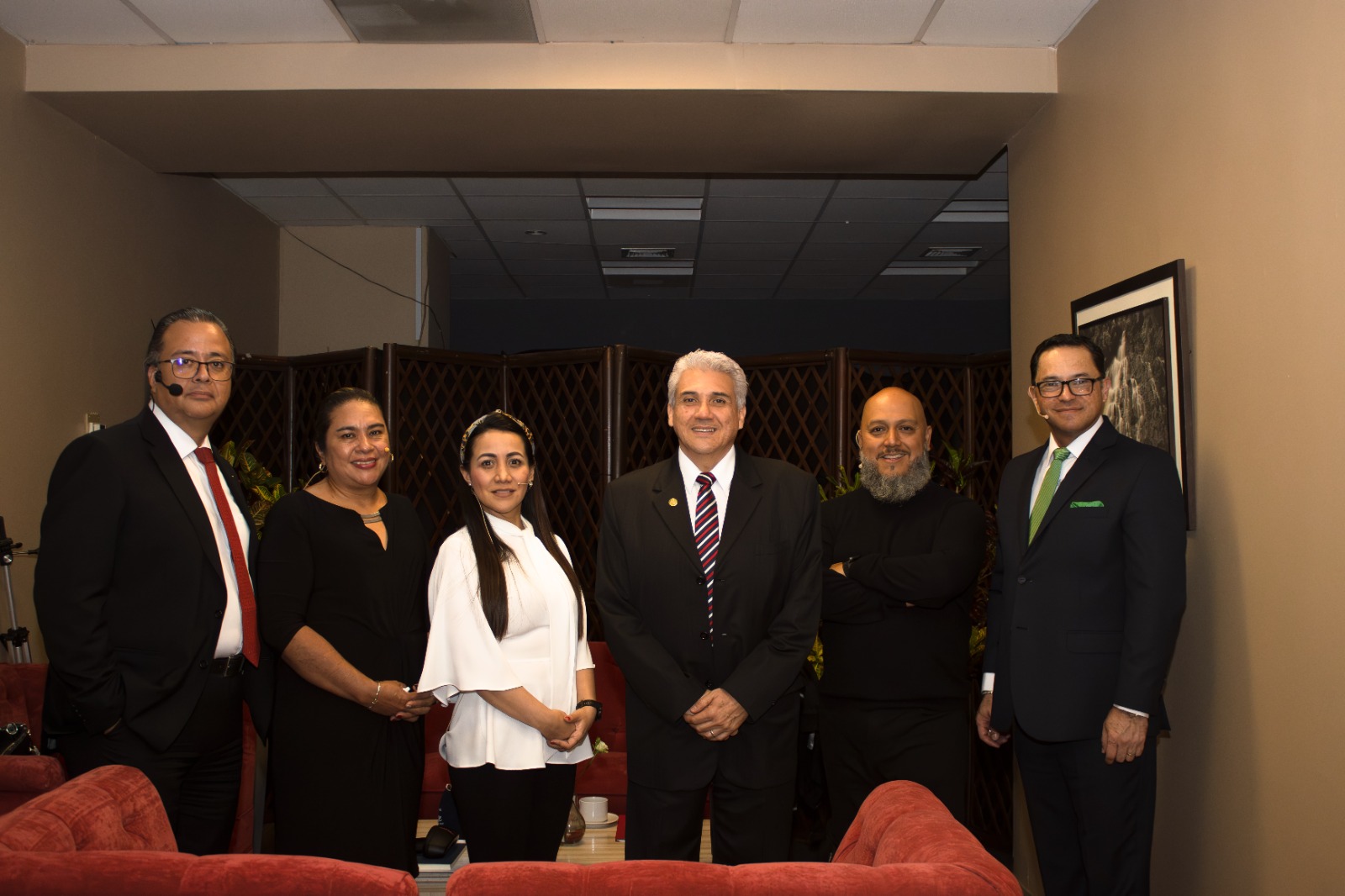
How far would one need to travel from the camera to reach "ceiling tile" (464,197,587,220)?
6.57 metres

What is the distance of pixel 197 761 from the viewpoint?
242cm

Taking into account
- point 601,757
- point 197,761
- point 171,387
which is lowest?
point 601,757

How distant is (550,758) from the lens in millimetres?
2441

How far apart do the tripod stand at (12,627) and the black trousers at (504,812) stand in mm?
2251

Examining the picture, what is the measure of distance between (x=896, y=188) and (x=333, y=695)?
15.8 ft

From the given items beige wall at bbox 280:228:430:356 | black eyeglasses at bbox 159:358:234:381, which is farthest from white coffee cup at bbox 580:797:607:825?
beige wall at bbox 280:228:430:356

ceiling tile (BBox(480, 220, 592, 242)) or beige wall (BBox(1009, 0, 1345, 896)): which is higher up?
ceiling tile (BBox(480, 220, 592, 242))

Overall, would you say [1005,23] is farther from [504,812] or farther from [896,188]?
[504,812]

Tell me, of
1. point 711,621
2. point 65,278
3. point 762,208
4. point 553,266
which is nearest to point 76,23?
point 65,278

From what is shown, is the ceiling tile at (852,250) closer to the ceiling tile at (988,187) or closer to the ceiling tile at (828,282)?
the ceiling tile at (828,282)

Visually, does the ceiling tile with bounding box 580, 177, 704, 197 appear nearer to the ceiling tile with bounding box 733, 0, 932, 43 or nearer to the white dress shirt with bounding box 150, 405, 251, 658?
the ceiling tile with bounding box 733, 0, 932, 43

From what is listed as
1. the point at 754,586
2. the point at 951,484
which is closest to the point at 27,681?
the point at 754,586

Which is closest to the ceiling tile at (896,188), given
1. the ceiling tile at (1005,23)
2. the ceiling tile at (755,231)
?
the ceiling tile at (755,231)

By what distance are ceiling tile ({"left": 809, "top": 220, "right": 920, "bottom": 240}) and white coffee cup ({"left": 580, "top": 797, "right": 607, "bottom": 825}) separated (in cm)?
462
